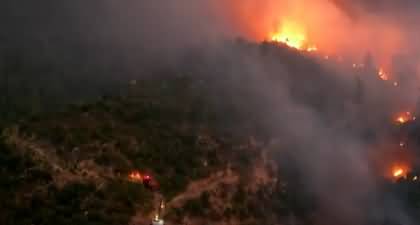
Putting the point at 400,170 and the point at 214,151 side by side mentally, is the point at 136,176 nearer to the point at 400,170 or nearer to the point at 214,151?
the point at 214,151

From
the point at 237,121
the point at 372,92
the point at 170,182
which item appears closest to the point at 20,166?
the point at 170,182

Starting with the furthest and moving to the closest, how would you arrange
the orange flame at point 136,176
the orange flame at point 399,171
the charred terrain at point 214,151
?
1. the orange flame at point 399,171
2. the orange flame at point 136,176
3. the charred terrain at point 214,151

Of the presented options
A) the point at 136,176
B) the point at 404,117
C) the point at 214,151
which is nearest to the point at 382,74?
the point at 404,117

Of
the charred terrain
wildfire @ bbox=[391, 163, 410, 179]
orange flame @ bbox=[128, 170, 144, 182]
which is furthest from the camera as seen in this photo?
wildfire @ bbox=[391, 163, 410, 179]

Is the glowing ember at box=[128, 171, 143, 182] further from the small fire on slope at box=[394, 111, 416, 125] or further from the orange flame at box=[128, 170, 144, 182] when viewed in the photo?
the small fire on slope at box=[394, 111, 416, 125]

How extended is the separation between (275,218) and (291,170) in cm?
1523

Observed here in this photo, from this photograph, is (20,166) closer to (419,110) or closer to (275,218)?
(275,218)

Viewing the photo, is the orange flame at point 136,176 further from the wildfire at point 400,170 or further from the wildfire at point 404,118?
the wildfire at point 404,118

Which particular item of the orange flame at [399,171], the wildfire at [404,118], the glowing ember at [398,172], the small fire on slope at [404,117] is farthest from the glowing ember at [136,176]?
the wildfire at [404,118]

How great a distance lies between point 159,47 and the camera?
136250 millimetres

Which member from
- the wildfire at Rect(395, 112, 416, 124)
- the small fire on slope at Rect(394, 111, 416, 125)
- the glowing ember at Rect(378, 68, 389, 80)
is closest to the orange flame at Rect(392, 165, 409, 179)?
the small fire on slope at Rect(394, 111, 416, 125)

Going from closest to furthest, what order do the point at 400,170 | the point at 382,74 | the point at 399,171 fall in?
the point at 399,171 → the point at 400,170 → the point at 382,74

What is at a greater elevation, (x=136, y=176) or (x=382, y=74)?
(x=382, y=74)

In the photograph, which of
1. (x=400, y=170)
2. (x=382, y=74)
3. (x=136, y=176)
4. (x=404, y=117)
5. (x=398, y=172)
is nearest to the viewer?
(x=136, y=176)
